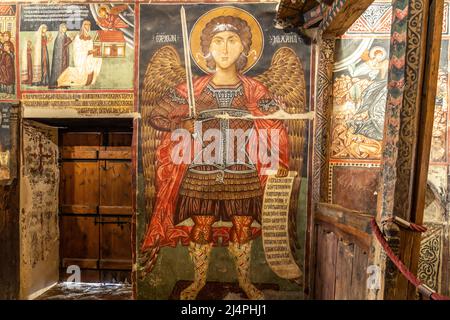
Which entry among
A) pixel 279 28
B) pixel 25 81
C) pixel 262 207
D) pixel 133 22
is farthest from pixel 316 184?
pixel 25 81

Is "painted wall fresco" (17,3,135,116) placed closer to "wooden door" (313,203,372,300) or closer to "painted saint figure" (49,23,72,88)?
"painted saint figure" (49,23,72,88)

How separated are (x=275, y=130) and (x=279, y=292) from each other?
1996 mm

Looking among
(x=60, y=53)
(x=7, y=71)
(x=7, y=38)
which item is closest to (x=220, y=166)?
(x=60, y=53)

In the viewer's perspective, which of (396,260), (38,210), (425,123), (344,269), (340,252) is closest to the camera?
(396,260)

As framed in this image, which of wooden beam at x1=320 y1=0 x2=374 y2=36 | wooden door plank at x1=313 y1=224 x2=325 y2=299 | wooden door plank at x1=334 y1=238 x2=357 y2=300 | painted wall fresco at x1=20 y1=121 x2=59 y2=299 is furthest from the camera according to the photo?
painted wall fresco at x1=20 y1=121 x2=59 y2=299

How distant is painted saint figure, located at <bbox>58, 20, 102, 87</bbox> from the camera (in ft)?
11.4

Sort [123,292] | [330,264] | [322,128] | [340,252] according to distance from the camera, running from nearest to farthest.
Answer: [340,252], [330,264], [322,128], [123,292]

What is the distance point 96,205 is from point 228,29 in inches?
125

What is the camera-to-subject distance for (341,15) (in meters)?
2.78

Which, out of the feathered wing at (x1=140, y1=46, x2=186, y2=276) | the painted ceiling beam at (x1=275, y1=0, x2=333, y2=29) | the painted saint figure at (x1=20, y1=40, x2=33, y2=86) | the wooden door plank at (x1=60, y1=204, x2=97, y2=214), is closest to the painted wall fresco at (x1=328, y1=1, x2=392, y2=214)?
the painted ceiling beam at (x1=275, y1=0, x2=333, y2=29)

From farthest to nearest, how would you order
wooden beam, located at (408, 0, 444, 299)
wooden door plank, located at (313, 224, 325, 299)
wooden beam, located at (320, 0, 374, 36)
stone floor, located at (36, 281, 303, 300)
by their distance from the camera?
stone floor, located at (36, 281, 303, 300) < wooden door plank, located at (313, 224, 325, 299) < wooden beam, located at (320, 0, 374, 36) < wooden beam, located at (408, 0, 444, 299)

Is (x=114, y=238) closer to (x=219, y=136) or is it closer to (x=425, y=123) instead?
(x=219, y=136)

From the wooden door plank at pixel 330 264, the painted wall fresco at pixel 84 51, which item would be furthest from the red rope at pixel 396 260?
the painted wall fresco at pixel 84 51

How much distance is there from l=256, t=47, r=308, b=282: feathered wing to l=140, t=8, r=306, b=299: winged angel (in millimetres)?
12
